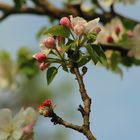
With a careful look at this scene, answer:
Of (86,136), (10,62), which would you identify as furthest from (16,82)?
(86,136)

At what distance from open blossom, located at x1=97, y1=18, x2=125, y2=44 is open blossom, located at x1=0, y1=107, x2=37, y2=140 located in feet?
4.26

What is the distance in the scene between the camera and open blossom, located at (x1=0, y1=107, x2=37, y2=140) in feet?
6.16

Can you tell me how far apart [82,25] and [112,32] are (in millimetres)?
1484

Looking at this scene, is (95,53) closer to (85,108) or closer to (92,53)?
(92,53)

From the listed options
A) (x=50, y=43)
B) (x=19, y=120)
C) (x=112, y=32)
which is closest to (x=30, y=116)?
(x=19, y=120)

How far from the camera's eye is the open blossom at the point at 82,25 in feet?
5.92

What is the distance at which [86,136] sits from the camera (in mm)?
1530

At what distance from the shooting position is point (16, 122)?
196cm

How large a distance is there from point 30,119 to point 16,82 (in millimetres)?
2161

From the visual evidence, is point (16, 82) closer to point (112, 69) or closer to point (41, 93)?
point (112, 69)

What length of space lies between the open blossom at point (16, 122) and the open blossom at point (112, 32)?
1.30 m

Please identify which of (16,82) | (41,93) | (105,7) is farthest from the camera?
(41,93)

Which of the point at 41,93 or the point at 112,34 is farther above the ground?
the point at 41,93

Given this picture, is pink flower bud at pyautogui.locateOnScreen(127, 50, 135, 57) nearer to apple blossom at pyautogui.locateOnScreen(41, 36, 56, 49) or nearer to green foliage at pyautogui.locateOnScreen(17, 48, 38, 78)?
green foliage at pyautogui.locateOnScreen(17, 48, 38, 78)
